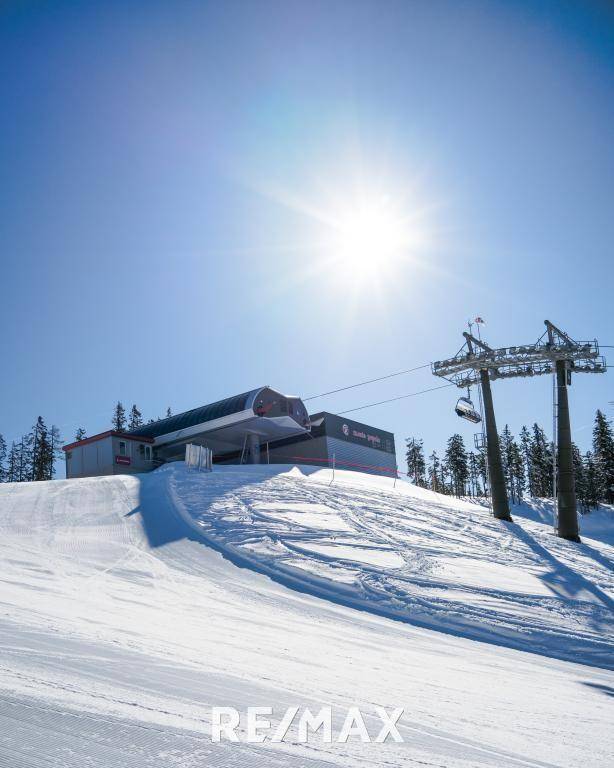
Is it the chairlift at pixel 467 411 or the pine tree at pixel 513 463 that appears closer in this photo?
the chairlift at pixel 467 411

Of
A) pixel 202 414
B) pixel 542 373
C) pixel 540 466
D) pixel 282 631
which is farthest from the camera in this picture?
pixel 540 466

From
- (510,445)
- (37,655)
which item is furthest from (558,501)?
(510,445)

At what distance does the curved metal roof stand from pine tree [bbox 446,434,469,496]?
2060 inches

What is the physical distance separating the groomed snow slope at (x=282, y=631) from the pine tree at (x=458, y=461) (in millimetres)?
62885

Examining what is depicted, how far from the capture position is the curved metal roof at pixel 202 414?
115ft

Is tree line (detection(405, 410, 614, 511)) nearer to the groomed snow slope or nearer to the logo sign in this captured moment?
the logo sign

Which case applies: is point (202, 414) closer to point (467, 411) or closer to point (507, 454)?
point (467, 411)

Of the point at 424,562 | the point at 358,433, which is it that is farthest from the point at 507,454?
the point at 424,562

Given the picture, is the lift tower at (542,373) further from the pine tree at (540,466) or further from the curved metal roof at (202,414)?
the pine tree at (540,466)

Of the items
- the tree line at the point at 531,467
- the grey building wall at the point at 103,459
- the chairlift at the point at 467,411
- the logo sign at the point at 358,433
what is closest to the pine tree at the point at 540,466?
the tree line at the point at 531,467

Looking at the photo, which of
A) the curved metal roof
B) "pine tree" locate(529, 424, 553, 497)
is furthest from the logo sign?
"pine tree" locate(529, 424, 553, 497)

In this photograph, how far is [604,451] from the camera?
62.9m

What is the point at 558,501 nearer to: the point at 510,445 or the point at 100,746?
the point at 100,746

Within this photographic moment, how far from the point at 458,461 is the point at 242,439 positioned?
5045 cm
